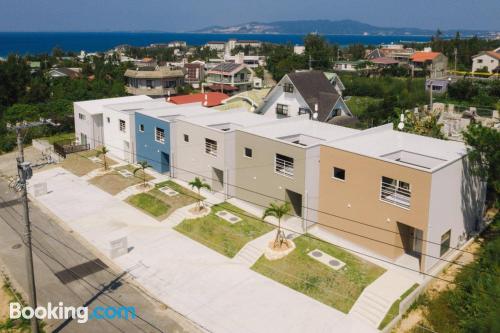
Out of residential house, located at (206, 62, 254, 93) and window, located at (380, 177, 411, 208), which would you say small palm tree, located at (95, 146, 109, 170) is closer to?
window, located at (380, 177, 411, 208)

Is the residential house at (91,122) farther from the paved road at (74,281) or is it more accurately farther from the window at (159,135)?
the paved road at (74,281)

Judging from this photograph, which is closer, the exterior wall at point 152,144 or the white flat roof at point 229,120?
the white flat roof at point 229,120

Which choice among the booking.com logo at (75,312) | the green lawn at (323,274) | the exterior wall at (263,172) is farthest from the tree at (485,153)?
the booking.com logo at (75,312)

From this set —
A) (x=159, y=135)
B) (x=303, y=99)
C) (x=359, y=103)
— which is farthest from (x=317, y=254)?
(x=359, y=103)

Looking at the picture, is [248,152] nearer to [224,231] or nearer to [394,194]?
[224,231]

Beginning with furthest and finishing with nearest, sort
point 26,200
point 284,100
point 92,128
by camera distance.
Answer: point 284,100, point 92,128, point 26,200

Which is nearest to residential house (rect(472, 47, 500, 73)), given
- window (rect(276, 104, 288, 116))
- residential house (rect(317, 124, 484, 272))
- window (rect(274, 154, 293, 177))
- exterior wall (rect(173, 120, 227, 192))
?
window (rect(276, 104, 288, 116))
